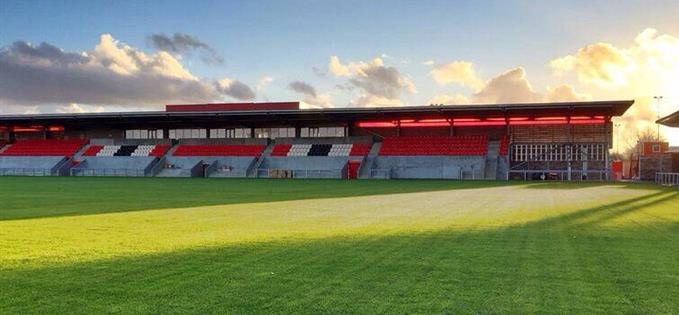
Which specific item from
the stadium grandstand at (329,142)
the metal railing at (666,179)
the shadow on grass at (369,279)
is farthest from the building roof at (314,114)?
the shadow on grass at (369,279)

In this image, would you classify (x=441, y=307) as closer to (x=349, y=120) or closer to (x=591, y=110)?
(x=591, y=110)

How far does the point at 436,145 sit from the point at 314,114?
1244 centimetres

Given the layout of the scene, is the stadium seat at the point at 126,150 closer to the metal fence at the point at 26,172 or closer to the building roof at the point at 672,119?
the metal fence at the point at 26,172

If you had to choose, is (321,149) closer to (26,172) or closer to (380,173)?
(380,173)

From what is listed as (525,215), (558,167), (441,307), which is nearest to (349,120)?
(558,167)

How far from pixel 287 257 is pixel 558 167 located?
4936 centimetres

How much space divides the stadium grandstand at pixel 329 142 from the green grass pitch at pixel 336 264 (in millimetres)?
38926

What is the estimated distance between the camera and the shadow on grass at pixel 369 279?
5867 millimetres

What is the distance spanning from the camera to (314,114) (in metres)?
57.5

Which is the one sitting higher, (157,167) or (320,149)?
(320,149)

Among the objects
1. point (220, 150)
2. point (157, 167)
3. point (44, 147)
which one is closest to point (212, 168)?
point (220, 150)

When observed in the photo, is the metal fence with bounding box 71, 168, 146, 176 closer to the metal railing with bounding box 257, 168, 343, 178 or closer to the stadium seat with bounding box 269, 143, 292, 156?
the stadium seat with bounding box 269, 143, 292, 156

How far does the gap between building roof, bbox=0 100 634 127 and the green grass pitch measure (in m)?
37.7

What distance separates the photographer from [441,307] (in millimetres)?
5785
